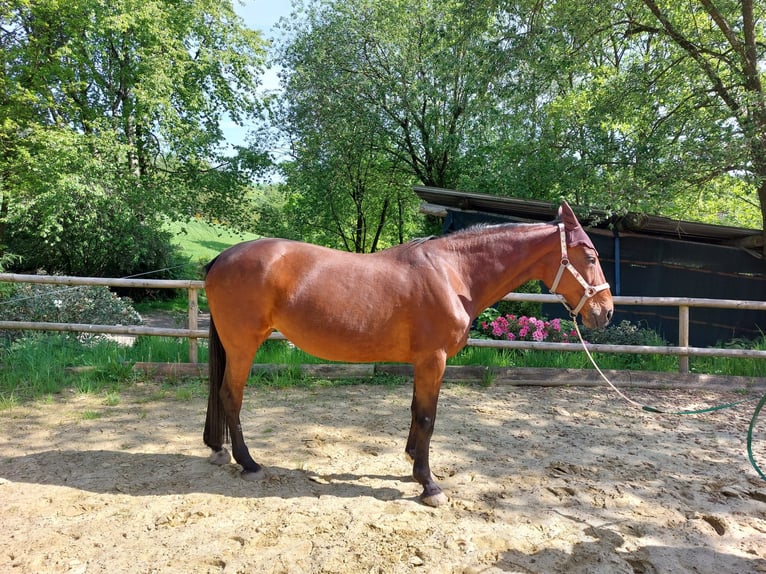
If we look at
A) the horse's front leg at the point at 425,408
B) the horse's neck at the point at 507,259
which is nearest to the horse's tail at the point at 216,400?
the horse's front leg at the point at 425,408

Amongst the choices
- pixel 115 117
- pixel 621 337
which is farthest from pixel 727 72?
pixel 115 117

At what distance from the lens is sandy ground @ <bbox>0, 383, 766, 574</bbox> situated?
2.33m

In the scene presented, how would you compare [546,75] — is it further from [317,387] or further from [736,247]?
[317,387]

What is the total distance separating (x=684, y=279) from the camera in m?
8.75

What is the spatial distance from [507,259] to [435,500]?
1.67 metres

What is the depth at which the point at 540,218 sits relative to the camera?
8930 millimetres

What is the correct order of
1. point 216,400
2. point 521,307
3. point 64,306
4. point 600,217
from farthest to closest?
point 600,217 < point 521,307 < point 64,306 < point 216,400

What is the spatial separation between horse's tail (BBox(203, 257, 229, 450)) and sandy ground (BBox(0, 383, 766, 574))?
202 millimetres

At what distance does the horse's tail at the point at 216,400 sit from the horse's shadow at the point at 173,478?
0.19m

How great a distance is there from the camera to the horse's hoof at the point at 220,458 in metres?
3.35

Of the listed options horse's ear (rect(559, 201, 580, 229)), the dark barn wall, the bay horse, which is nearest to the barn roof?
the dark barn wall

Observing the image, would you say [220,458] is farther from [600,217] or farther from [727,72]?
[727,72]

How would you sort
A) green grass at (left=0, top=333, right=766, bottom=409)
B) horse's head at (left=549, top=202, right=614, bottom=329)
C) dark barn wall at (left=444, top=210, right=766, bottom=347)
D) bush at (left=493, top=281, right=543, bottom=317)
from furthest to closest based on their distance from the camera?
dark barn wall at (left=444, top=210, right=766, bottom=347)
bush at (left=493, top=281, right=543, bottom=317)
green grass at (left=0, top=333, right=766, bottom=409)
horse's head at (left=549, top=202, right=614, bottom=329)

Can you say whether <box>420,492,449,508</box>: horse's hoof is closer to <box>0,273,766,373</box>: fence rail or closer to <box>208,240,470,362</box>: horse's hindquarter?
<box>208,240,470,362</box>: horse's hindquarter
